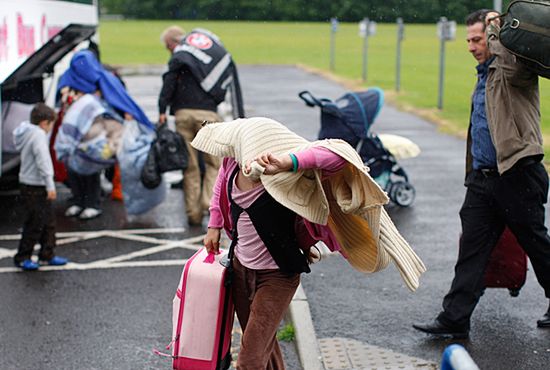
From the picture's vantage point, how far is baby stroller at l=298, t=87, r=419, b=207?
10.1 meters

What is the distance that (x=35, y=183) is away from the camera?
816 cm

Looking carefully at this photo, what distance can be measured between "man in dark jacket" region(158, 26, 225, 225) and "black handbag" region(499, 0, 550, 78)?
4735 millimetres

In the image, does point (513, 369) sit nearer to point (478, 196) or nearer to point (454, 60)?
point (478, 196)

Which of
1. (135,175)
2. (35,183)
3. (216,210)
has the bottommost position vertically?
(135,175)

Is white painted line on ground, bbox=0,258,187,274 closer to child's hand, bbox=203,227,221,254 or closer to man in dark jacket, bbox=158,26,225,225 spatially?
man in dark jacket, bbox=158,26,225,225

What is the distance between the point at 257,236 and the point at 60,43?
336 inches

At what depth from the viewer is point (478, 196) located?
6.09m

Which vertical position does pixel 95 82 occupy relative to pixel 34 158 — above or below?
above

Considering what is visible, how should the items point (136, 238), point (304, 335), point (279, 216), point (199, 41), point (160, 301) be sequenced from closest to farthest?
point (279, 216), point (304, 335), point (160, 301), point (136, 238), point (199, 41)

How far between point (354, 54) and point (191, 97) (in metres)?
33.1

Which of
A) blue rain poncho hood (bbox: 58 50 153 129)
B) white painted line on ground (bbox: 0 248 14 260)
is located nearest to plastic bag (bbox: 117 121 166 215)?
blue rain poncho hood (bbox: 58 50 153 129)

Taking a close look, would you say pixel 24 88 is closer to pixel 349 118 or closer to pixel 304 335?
pixel 349 118

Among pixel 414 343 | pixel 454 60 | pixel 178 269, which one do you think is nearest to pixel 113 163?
pixel 178 269

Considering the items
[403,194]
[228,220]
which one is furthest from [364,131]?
[228,220]
